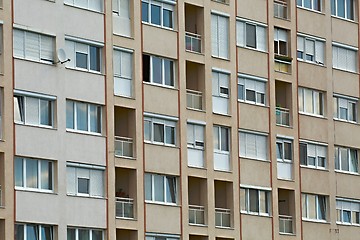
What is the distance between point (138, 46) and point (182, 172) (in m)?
6.33

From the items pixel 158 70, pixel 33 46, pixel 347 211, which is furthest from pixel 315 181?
pixel 33 46

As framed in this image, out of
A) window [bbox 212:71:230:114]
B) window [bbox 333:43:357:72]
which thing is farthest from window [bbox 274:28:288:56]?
window [bbox 212:71:230:114]

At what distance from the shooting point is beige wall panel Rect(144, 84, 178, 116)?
216 feet

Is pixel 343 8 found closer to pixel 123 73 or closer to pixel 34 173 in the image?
pixel 123 73

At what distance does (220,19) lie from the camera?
70688 mm

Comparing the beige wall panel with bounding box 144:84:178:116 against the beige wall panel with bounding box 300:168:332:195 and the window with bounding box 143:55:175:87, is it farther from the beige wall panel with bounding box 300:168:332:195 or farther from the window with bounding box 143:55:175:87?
the beige wall panel with bounding box 300:168:332:195

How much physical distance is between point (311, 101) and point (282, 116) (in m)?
2.59

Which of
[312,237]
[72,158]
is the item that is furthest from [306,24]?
[72,158]

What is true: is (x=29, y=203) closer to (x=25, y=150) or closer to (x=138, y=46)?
A: (x=25, y=150)

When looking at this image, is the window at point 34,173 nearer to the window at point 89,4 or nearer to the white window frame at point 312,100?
the window at point 89,4

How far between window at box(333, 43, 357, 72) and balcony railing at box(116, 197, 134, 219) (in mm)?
18081

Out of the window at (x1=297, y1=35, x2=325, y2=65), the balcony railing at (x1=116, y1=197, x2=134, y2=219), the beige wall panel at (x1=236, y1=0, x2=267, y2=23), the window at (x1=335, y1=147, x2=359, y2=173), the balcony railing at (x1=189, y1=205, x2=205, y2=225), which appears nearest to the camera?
the balcony railing at (x1=116, y1=197, x2=134, y2=219)

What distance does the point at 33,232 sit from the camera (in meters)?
60.1

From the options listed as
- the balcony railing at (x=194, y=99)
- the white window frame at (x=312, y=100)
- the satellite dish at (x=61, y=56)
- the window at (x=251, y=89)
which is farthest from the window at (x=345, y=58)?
the satellite dish at (x=61, y=56)
